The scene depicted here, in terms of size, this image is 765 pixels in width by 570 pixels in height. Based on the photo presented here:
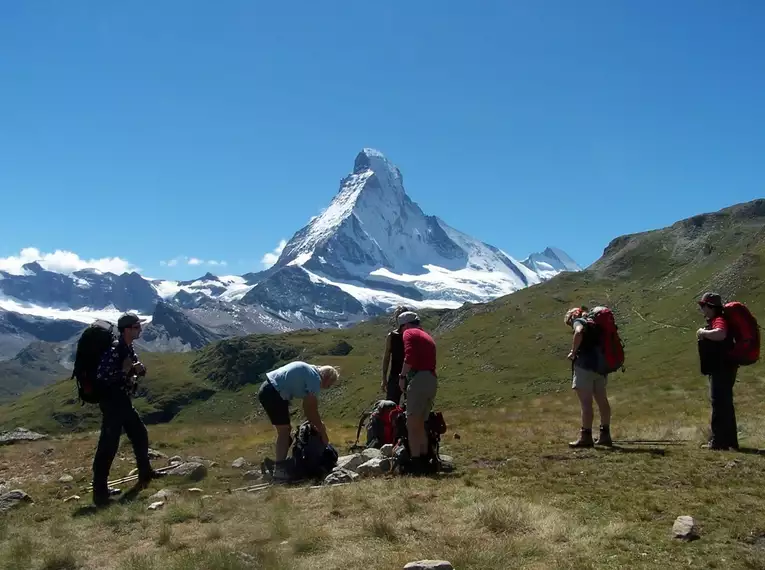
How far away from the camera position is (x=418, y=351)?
12922 mm

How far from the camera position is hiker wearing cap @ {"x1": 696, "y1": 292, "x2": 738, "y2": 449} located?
46.8 ft

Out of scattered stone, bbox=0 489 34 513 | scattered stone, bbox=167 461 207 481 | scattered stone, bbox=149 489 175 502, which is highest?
scattered stone, bbox=149 489 175 502

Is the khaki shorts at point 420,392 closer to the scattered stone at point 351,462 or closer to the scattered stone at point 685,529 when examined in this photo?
the scattered stone at point 351,462

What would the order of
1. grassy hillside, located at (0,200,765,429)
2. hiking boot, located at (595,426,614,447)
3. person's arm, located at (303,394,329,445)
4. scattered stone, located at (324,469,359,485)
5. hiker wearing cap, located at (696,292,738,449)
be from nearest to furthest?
scattered stone, located at (324,469,359,485)
person's arm, located at (303,394,329,445)
hiker wearing cap, located at (696,292,738,449)
hiking boot, located at (595,426,614,447)
grassy hillside, located at (0,200,765,429)

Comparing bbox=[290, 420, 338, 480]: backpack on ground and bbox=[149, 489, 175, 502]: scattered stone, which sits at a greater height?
bbox=[290, 420, 338, 480]: backpack on ground

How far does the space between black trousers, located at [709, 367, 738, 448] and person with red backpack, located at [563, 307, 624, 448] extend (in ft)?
6.62

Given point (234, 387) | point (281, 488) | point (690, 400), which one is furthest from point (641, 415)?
point (234, 387)

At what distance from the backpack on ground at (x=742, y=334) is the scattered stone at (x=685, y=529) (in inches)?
288

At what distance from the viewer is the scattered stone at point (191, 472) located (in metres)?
14.6

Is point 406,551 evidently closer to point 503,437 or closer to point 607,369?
point 607,369

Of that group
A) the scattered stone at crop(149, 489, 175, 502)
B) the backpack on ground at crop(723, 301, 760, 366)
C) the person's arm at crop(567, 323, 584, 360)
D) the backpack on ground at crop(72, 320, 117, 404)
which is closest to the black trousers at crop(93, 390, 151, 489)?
the backpack on ground at crop(72, 320, 117, 404)

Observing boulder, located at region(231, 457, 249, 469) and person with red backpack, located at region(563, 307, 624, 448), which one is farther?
boulder, located at region(231, 457, 249, 469)

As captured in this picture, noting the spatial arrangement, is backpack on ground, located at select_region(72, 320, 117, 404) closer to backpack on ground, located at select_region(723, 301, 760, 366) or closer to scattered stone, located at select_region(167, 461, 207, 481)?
scattered stone, located at select_region(167, 461, 207, 481)

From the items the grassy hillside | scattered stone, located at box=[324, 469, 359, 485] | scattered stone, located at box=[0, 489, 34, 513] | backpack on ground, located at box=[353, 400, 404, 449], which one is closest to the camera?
scattered stone, located at box=[324, 469, 359, 485]
